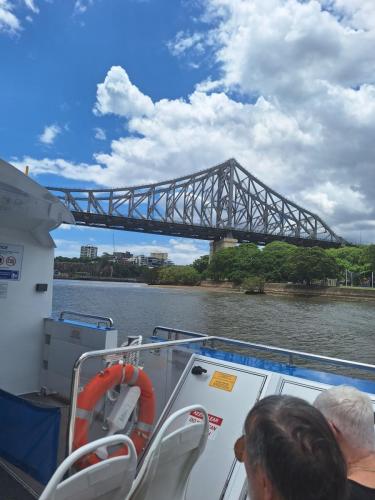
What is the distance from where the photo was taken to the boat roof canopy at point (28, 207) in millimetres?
3441

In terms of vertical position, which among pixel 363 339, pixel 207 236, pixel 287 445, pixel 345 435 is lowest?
pixel 363 339

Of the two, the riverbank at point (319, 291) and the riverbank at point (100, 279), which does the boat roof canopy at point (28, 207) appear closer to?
the riverbank at point (319, 291)

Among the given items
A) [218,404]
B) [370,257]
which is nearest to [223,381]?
[218,404]

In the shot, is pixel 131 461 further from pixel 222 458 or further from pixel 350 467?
pixel 222 458

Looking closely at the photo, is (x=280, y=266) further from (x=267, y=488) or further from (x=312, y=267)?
(x=267, y=488)

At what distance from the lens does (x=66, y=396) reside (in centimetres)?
434

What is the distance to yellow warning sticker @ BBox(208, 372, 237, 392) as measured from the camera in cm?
269

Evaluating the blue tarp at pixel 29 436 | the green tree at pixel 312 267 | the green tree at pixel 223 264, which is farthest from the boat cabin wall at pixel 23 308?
the green tree at pixel 223 264

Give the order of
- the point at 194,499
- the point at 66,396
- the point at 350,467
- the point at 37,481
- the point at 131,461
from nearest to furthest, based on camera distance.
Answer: the point at 350,467 → the point at 131,461 → the point at 194,499 → the point at 37,481 → the point at 66,396

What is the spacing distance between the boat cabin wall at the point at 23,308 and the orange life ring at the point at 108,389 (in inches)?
89.2

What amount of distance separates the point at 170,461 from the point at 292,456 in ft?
3.29

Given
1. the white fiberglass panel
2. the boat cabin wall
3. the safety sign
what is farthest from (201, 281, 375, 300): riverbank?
the safety sign

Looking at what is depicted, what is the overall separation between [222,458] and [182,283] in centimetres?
6980

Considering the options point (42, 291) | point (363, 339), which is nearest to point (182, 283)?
point (363, 339)
